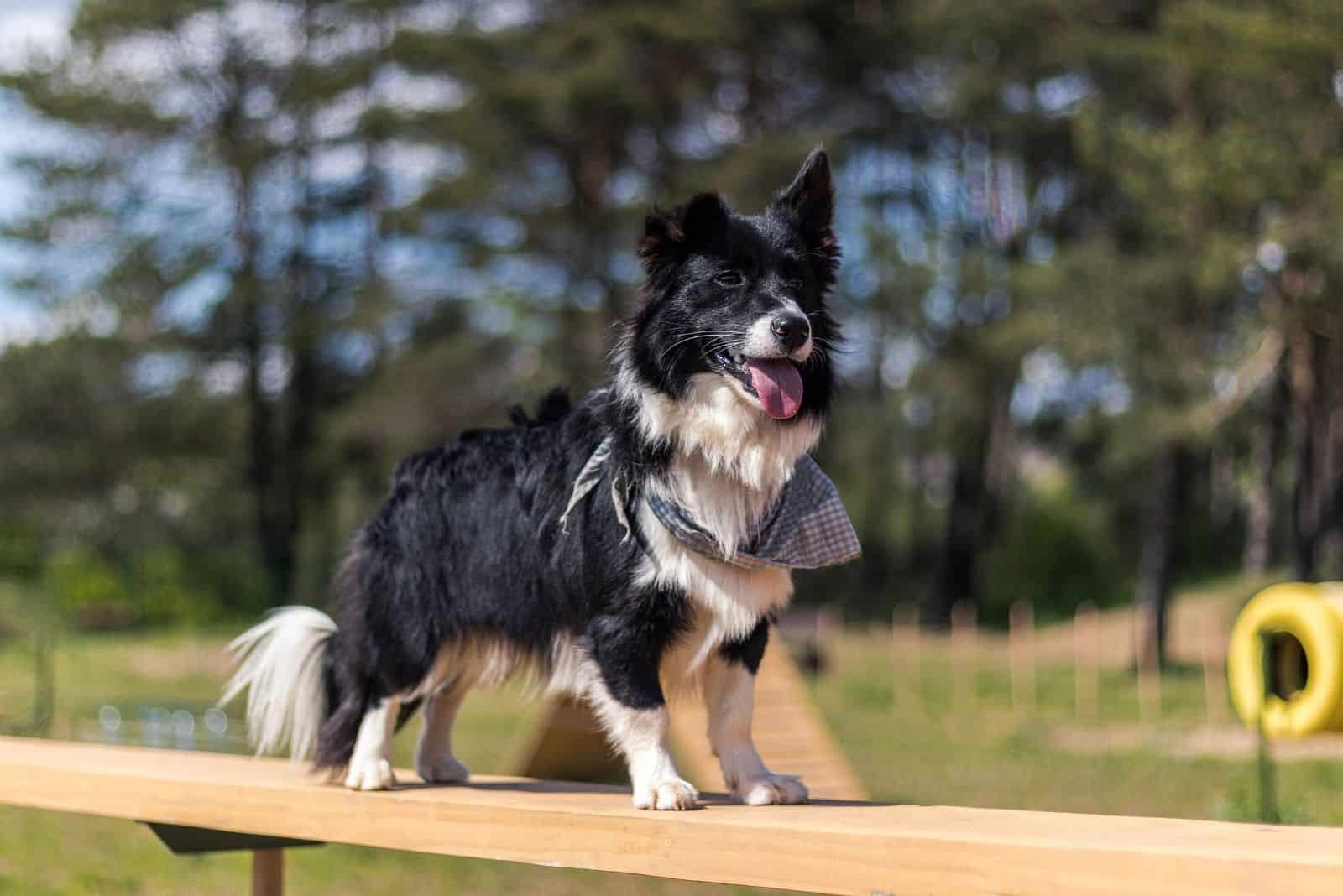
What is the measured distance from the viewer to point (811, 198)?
3.11 meters

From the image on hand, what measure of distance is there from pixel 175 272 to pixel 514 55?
6.94m

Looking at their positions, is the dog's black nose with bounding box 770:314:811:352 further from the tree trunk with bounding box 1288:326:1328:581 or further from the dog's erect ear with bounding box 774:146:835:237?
the tree trunk with bounding box 1288:326:1328:581

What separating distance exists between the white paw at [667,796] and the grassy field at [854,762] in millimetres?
567

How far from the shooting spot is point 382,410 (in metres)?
21.5

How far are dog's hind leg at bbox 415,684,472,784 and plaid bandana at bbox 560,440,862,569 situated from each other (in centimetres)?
83

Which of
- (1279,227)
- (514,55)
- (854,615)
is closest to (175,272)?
(514,55)

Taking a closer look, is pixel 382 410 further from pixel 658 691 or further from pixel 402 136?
pixel 658 691

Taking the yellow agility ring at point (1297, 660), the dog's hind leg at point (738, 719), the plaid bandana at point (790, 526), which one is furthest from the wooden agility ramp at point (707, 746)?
the yellow agility ring at point (1297, 660)

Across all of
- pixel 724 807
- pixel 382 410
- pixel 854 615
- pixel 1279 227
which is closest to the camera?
pixel 724 807

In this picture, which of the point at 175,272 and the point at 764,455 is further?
the point at 175,272

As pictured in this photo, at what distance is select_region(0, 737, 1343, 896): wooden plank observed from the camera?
216 cm

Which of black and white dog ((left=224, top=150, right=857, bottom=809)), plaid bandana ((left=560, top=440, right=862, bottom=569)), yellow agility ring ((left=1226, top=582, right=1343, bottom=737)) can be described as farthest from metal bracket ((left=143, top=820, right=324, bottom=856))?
yellow agility ring ((left=1226, top=582, right=1343, bottom=737))

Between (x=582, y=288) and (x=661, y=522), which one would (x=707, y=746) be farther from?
(x=582, y=288)

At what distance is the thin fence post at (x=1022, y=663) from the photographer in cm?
1447
